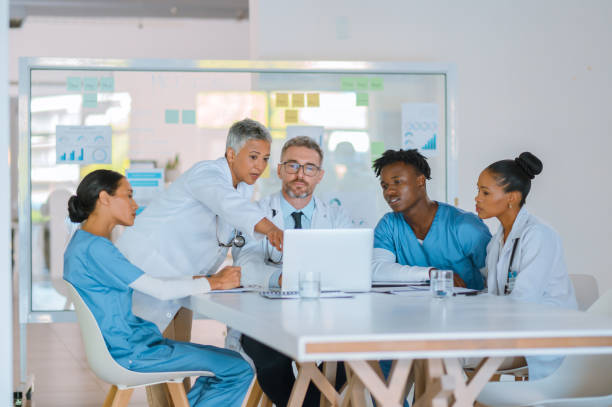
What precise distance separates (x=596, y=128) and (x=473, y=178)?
969 millimetres

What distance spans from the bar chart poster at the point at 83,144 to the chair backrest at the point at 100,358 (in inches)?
78.4

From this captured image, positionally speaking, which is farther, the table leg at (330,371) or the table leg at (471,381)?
the table leg at (330,371)

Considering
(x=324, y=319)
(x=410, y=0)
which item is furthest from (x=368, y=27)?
(x=324, y=319)

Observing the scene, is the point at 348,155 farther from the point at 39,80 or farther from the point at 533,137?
the point at 39,80

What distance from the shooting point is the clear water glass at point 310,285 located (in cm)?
253

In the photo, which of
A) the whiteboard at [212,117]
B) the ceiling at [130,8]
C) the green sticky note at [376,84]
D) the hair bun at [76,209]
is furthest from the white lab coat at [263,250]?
the ceiling at [130,8]

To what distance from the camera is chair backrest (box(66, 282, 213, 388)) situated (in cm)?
261

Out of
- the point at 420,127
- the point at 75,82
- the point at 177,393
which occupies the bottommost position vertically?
the point at 177,393

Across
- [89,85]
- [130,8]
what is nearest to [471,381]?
[89,85]

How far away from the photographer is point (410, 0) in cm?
507

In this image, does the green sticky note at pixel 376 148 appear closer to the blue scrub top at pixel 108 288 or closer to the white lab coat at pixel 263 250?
the white lab coat at pixel 263 250

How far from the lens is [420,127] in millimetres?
4820

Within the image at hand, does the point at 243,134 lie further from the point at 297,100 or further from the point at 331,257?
the point at 297,100

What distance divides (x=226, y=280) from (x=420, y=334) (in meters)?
1.27
